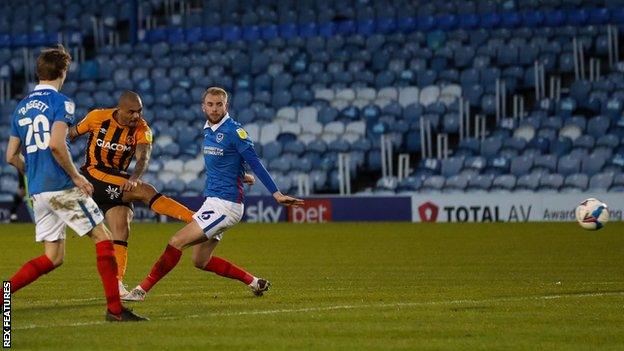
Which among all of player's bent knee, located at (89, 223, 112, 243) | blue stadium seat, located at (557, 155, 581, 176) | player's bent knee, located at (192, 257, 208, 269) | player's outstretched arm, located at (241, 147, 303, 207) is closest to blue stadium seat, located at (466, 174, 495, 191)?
blue stadium seat, located at (557, 155, 581, 176)

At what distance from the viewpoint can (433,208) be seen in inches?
1273

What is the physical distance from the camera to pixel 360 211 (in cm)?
3309

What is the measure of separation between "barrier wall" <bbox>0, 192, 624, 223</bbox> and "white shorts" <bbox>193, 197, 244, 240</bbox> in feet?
59.3

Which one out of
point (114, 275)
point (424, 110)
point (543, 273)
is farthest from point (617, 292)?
point (424, 110)

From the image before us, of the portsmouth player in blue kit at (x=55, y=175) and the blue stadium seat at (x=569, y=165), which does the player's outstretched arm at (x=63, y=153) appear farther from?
the blue stadium seat at (x=569, y=165)

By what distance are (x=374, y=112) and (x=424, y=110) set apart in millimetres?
1376

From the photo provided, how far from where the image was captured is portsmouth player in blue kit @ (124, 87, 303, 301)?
1330 cm

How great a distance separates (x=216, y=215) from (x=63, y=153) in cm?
263

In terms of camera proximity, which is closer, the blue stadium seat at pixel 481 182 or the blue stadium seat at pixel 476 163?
the blue stadium seat at pixel 481 182

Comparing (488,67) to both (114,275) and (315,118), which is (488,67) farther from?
(114,275)

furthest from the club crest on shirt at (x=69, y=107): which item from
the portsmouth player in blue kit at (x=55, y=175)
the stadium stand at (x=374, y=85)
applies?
the stadium stand at (x=374, y=85)

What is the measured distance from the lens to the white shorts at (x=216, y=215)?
13297mm

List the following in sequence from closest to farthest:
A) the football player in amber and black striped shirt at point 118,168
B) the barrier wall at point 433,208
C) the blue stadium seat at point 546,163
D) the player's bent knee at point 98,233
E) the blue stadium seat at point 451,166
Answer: the player's bent knee at point 98,233 < the football player in amber and black striped shirt at point 118,168 < the barrier wall at point 433,208 < the blue stadium seat at point 546,163 < the blue stadium seat at point 451,166

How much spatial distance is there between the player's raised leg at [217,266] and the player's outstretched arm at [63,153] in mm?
2877
